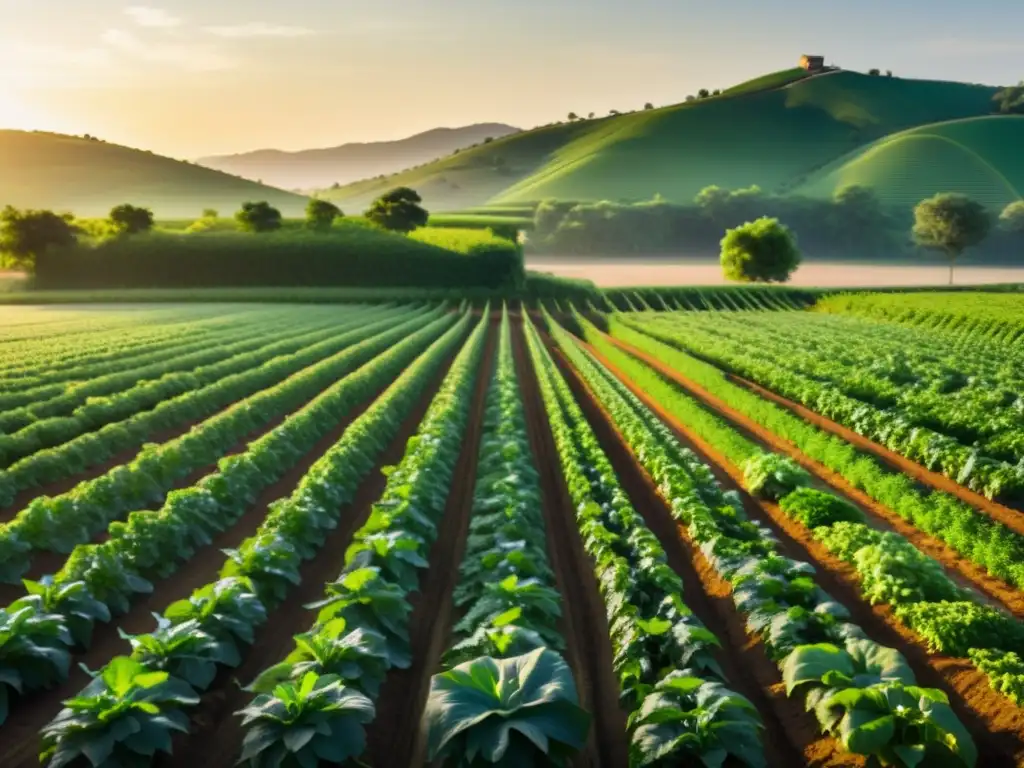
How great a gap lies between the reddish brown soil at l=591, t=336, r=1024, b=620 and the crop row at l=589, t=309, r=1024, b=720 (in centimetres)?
78

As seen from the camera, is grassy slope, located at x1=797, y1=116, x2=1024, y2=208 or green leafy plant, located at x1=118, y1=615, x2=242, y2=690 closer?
green leafy plant, located at x1=118, y1=615, x2=242, y2=690

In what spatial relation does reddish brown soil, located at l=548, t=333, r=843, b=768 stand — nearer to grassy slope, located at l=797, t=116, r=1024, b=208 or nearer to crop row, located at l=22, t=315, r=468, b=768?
crop row, located at l=22, t=315, r=468, b=768

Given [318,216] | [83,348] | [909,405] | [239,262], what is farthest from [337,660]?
[318,216]

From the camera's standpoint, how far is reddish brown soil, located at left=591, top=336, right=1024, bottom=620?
9.27m

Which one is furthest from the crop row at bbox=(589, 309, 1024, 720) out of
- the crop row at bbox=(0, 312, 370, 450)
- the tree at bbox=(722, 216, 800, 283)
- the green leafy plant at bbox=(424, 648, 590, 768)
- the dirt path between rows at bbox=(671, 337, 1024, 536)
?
the tree at bbox=(722, 216, 800, 283)

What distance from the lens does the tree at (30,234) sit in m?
67.0

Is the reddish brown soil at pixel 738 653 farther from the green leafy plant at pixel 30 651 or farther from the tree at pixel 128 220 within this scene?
the tree at pixel 128 220

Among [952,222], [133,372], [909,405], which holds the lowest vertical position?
[909,405]

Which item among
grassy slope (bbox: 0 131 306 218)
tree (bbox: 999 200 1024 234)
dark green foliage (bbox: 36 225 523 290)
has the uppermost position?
grassy slope (bbox: 0 131 306 218)

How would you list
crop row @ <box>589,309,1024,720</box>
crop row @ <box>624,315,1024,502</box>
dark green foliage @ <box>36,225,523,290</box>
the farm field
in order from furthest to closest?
dark green foliage @ <box>36,225,523,290</box> → crop row @ <box>624,315,1024,502</box> → crop row @ <box>589,309,1024,720</box> → the farm field

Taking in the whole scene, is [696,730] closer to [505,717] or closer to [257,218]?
[505,717]

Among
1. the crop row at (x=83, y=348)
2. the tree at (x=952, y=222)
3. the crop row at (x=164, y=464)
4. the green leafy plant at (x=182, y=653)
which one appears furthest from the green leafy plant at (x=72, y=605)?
the tree at (x=952, y=222)

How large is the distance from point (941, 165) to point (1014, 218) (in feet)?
112

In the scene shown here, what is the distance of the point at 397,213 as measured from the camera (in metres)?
78.0
